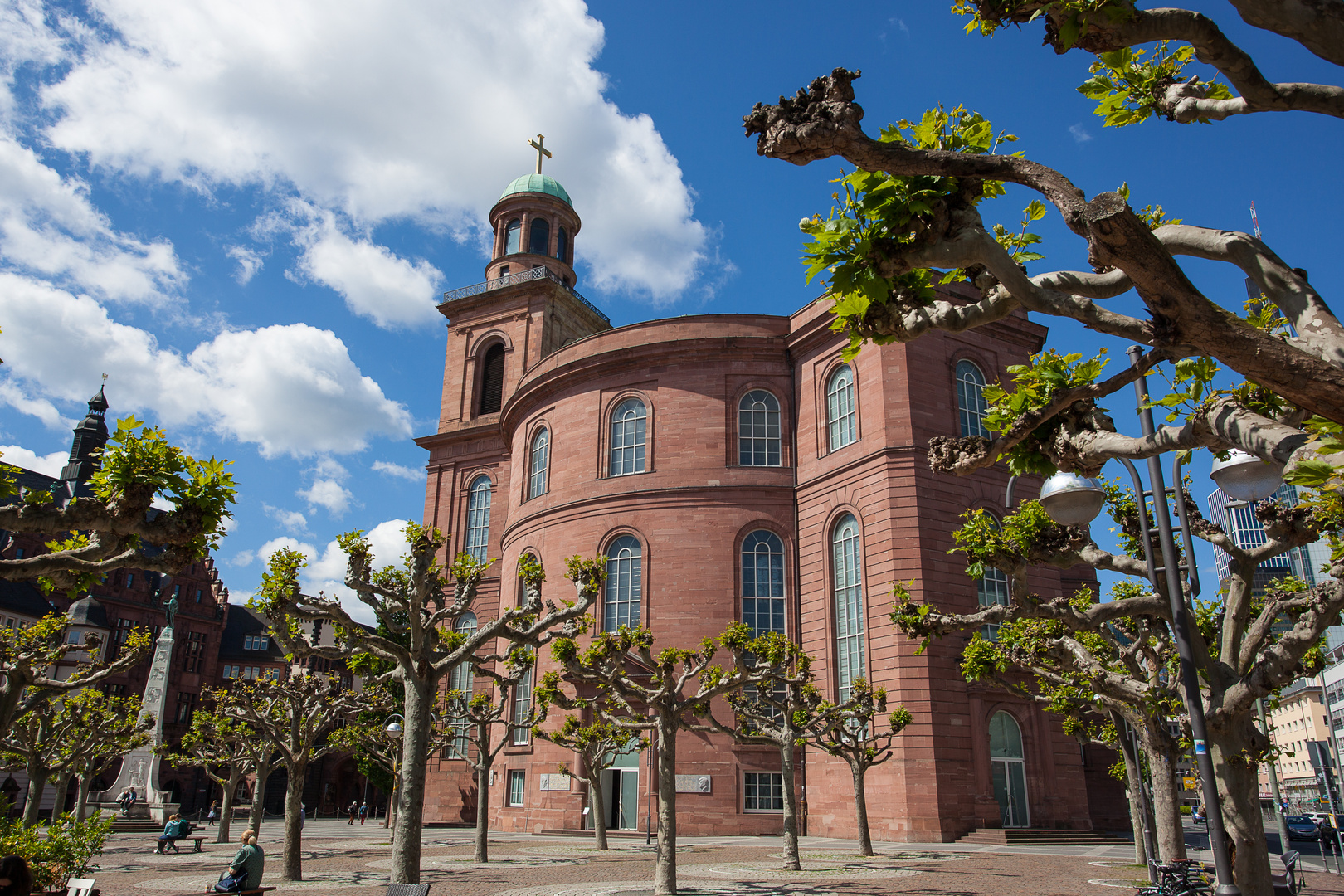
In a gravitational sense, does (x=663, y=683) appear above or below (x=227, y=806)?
above

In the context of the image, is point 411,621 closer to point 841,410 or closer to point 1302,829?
point 841,410

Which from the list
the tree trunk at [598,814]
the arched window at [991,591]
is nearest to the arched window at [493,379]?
the tree trunk at [598,814]

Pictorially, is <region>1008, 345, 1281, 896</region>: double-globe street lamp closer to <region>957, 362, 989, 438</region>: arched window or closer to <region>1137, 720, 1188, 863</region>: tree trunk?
<region>1137, 720, 1188, 863</region>: tree trunk

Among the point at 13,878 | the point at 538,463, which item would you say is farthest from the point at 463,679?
the point at 13,878

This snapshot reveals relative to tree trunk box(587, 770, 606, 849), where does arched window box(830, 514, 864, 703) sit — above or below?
above

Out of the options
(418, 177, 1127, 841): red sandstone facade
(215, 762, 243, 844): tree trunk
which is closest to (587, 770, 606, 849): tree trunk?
(418, 177, 1127, 841): red sandstone facade

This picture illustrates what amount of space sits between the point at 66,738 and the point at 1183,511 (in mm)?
34471

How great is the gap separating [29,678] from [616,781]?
1982 centimetres

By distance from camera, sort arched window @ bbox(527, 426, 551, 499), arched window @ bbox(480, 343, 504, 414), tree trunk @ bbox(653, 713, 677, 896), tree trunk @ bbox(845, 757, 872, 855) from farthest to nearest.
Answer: arched window @ bbox(480, 343, 504, 414) → arched window @ bbox(527, 426, 551, 499) → tree trunk @ bbox(845, 757, 872, 855) → tree trunk @ bbox(653, 713, 677, 896)

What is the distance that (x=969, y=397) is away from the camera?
30.5 m

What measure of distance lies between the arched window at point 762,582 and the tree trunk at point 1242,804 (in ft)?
70.5

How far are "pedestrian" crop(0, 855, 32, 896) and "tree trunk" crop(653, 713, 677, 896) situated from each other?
9044 mm

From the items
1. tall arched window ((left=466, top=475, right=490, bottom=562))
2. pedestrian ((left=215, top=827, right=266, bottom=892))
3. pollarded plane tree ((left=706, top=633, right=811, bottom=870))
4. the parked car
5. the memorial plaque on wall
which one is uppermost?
tall arched window ((left=466, top=475, right=490, bottom=562))

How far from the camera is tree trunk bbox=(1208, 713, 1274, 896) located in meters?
9.02
